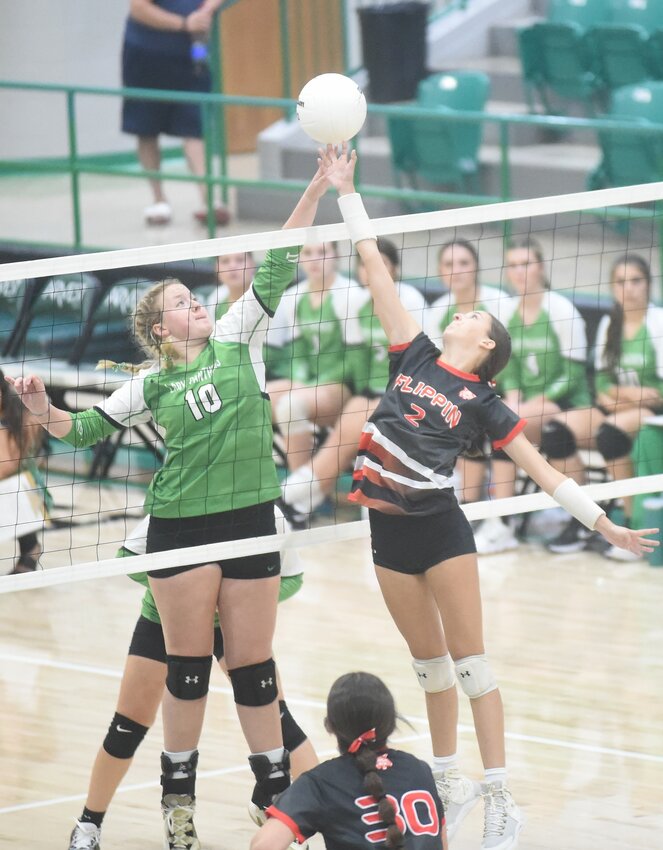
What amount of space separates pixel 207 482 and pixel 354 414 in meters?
3.33

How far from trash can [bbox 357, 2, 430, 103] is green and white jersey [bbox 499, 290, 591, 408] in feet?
13.5

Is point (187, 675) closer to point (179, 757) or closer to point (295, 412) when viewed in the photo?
point (179, 757)

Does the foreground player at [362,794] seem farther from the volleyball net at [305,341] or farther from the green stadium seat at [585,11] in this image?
the green stadium seat at [585,11]

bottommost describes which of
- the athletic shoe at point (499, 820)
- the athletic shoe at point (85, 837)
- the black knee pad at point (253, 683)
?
the athletic shoe at point (85, 837)

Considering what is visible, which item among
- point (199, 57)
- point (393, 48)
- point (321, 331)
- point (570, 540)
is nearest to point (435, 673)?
point (570, 540)

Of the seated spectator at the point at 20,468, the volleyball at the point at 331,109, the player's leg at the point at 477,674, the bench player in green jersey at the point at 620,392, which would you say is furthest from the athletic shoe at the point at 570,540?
the volleyball at the point at 331,109

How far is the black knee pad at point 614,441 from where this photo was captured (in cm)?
754

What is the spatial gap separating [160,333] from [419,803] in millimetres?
1631

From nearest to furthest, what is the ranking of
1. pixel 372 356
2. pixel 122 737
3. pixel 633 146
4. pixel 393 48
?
pixel 122 737
pixel 372 356
pixel 633 146
pixel 393 48

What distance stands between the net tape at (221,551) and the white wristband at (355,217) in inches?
36.8

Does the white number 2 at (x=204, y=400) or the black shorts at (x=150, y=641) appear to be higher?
the white number 2 at (x=204, y=400)

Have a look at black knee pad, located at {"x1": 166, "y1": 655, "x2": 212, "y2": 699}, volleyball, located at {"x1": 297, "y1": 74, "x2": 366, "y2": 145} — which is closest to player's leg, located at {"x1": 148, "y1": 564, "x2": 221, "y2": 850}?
black knee pad, located at {"x1": 166, "y1": 655, "x2": 212, "y2": 699}

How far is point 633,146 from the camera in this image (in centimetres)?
845

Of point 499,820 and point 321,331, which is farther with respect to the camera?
point 321,331
